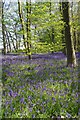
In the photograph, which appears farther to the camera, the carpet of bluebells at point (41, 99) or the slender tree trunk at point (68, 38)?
the slender tree trunk at point (68, 38)

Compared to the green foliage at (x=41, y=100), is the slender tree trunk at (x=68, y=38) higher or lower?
higher

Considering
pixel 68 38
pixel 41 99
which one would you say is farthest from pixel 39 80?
pixel 68 38

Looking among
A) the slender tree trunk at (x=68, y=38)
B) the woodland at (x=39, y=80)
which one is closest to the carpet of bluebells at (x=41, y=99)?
the woodland at (x=39, y=80)

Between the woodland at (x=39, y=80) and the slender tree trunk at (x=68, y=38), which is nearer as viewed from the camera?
the woodland at (x=39, y=80)

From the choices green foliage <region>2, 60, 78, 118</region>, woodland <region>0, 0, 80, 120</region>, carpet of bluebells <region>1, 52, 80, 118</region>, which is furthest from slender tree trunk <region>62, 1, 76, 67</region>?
green foliage <region>2, 60, 78, 118</region>

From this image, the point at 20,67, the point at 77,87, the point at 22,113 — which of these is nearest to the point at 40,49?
the point at 20,67

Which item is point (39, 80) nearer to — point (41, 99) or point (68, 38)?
point (41, 99)

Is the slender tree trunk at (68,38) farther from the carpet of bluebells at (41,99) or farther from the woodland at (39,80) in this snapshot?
the carpet of bluebells at (41,99)

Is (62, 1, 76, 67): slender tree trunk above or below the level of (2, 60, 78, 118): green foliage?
above

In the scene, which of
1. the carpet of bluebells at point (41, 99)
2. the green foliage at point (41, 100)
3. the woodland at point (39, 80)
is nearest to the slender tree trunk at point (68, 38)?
the woodland at point (39, 80)

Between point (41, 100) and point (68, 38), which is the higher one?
point (68, 38)

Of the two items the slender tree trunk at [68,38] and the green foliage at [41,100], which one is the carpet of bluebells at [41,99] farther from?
the slender tree trunk at [68,38]

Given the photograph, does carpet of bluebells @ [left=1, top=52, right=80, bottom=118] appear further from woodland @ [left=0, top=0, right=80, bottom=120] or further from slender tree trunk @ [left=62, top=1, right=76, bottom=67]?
slender tree trunk @ [left=62, top=1, right=76, bottom=67]

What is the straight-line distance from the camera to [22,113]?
8.30ft
